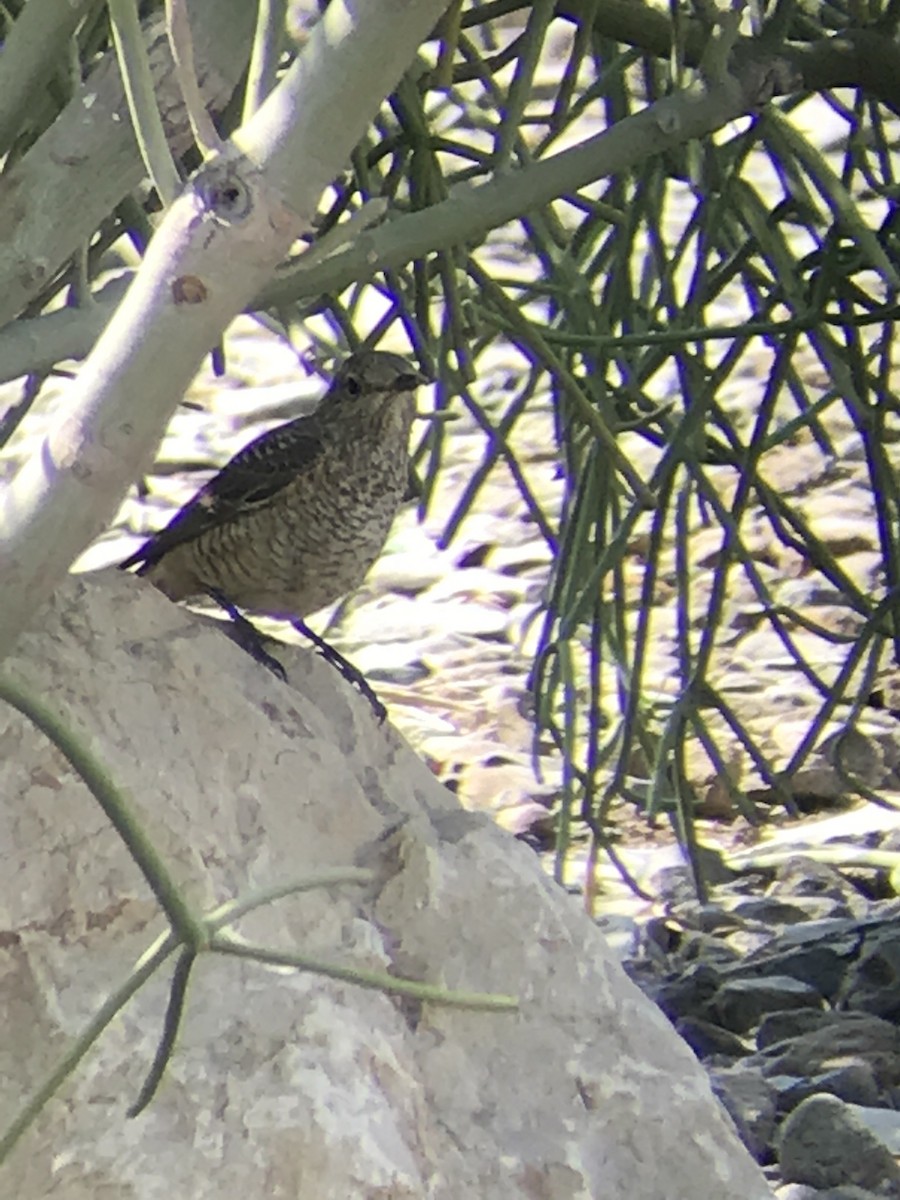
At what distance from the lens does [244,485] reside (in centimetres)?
227

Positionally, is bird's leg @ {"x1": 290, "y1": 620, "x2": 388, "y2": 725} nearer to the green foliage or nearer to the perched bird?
the perched bird

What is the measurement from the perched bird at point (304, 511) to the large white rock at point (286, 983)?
0.44 metres

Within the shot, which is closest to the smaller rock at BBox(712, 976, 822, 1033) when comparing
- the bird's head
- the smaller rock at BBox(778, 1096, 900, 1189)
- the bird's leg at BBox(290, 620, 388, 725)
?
the smaller rock at BBox(778, 1096, 900, 1189)

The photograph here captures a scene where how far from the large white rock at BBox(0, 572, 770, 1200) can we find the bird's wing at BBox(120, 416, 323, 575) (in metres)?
0.47

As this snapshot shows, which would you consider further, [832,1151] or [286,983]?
[832,1151]

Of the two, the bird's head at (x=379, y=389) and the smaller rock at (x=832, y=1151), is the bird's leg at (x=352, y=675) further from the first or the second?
the smaller rock at (x=832, y=1151)

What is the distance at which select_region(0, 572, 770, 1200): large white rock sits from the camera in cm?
128

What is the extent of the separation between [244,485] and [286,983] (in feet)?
3.34

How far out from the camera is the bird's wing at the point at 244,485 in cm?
223

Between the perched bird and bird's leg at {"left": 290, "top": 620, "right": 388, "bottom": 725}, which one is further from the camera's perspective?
the perched bird

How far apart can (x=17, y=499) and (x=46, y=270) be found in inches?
23.3

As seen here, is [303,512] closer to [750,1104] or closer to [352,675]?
[352,675]

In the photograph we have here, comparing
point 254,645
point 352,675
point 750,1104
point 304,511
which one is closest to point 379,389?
point 304,511

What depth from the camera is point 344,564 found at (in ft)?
7.38
